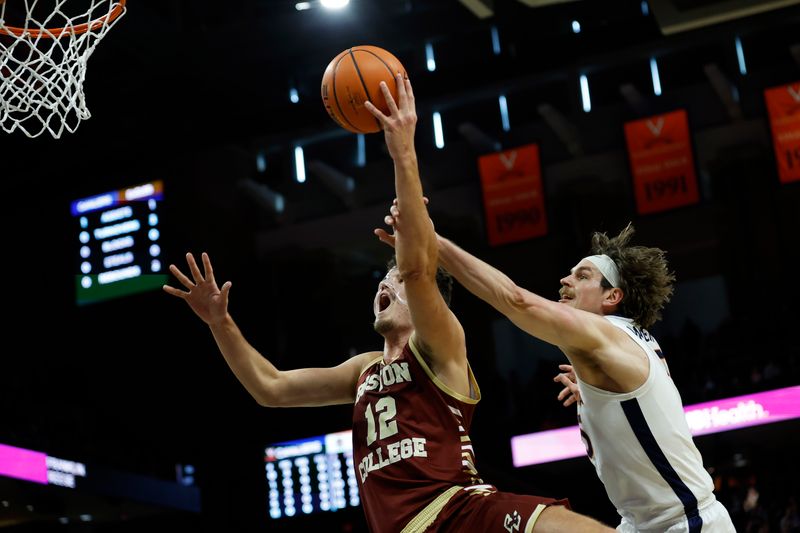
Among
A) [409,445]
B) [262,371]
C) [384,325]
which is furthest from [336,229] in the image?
[409,445]

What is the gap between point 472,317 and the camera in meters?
16.1

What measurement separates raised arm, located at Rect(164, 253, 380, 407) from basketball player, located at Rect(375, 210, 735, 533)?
1130 millimetres

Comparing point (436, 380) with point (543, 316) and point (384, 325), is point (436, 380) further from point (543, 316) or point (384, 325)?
point (543, 316)

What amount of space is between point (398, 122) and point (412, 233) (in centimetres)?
44

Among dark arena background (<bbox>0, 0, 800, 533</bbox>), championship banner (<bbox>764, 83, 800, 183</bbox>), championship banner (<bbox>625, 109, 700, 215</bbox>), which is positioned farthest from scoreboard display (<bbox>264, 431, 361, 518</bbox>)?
championship banner (<bbox>764, 83, 800, 183</bbox>)

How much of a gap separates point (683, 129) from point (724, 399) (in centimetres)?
361

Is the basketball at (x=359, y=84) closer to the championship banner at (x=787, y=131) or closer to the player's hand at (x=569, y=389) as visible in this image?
the player's hand at (x=569, y=389)

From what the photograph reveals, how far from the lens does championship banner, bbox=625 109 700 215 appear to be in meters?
13.5

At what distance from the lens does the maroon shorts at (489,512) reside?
3951mm

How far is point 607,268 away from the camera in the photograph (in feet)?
14.5

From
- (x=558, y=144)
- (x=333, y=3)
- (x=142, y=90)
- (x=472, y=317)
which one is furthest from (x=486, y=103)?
(x=333, y=3)

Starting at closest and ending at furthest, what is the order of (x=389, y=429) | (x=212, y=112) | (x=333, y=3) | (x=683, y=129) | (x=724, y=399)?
(x=389, y=429) < (x=333, y=3) < (x=724, y=399) < (x=683, y=129) < (x=212, y=112)

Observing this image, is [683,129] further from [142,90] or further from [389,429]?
[389,429]

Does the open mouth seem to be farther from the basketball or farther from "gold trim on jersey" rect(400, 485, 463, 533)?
"gold trim on jersey" rect(400, 485, 463, 533)
